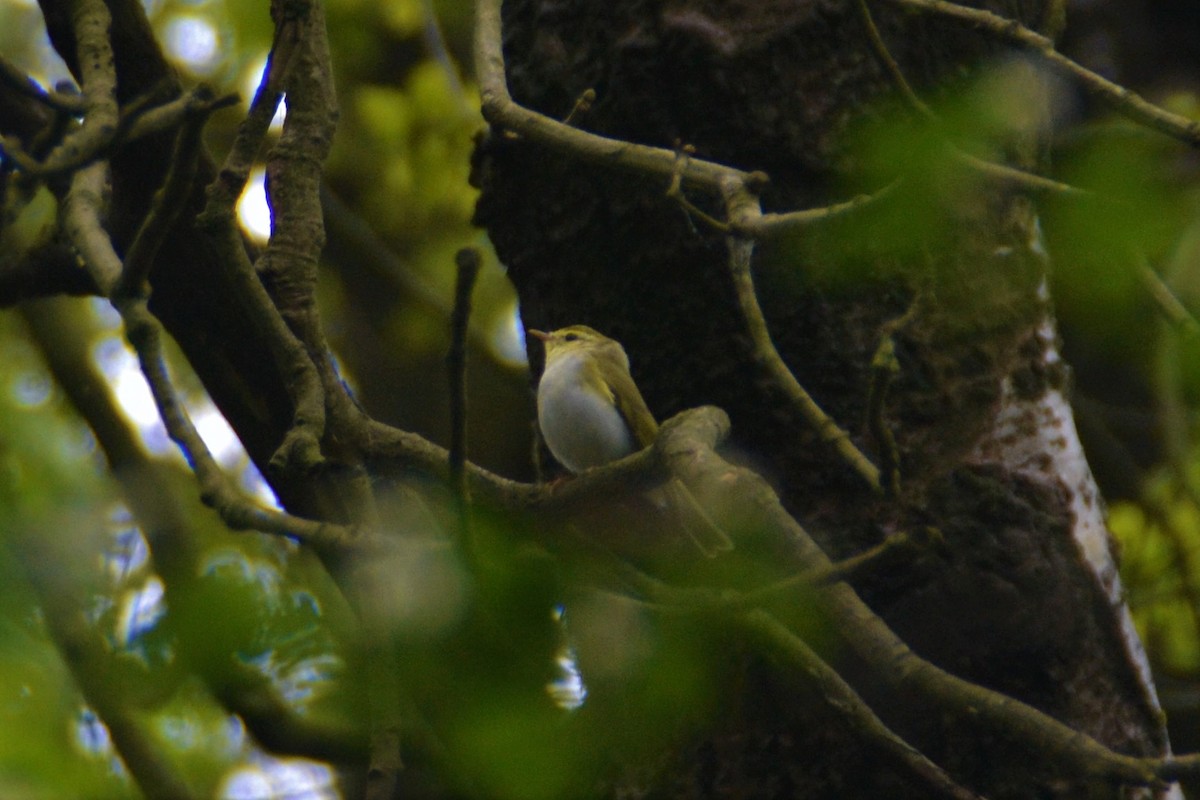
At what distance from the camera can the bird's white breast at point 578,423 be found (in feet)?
12.7

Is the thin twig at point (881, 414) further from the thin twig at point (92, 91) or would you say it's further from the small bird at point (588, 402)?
the thin twig at point (92, 91)

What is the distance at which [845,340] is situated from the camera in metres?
2.99

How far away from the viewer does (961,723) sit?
8.68 feet

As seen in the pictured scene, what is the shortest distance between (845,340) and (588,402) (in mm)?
1141

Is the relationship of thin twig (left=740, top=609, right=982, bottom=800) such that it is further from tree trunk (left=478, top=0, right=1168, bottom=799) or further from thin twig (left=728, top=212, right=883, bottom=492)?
tree trunk (left=478, top=0, right=1168, bottom=799)

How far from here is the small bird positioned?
11.7ft

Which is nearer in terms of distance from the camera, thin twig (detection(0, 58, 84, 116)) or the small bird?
thin twig (detection(0, 58, 84, 116))

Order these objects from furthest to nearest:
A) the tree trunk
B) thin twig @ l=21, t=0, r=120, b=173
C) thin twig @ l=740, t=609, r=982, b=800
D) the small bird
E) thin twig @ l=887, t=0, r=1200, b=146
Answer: the small bird < the tree trunk < thin twig @ l=21, t=0, r=120, b=173 < thin twig @ l=887, t=0, r=1200, b=146 < thin twig @ l=740, t=609, r=982, b=800

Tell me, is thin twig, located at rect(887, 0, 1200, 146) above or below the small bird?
above

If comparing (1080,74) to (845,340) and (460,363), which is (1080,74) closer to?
(845,340)

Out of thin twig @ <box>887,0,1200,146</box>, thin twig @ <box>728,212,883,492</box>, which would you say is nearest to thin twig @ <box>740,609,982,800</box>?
thin twig @ <box>728,212,883,492</box>

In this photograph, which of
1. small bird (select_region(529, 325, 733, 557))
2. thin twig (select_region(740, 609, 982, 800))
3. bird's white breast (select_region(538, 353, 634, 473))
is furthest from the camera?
bird's white breast (select_region(538, 353, 634, 473))

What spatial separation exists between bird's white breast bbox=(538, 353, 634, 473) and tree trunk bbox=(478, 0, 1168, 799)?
0.42 meters

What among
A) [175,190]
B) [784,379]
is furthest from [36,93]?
[784,379]
